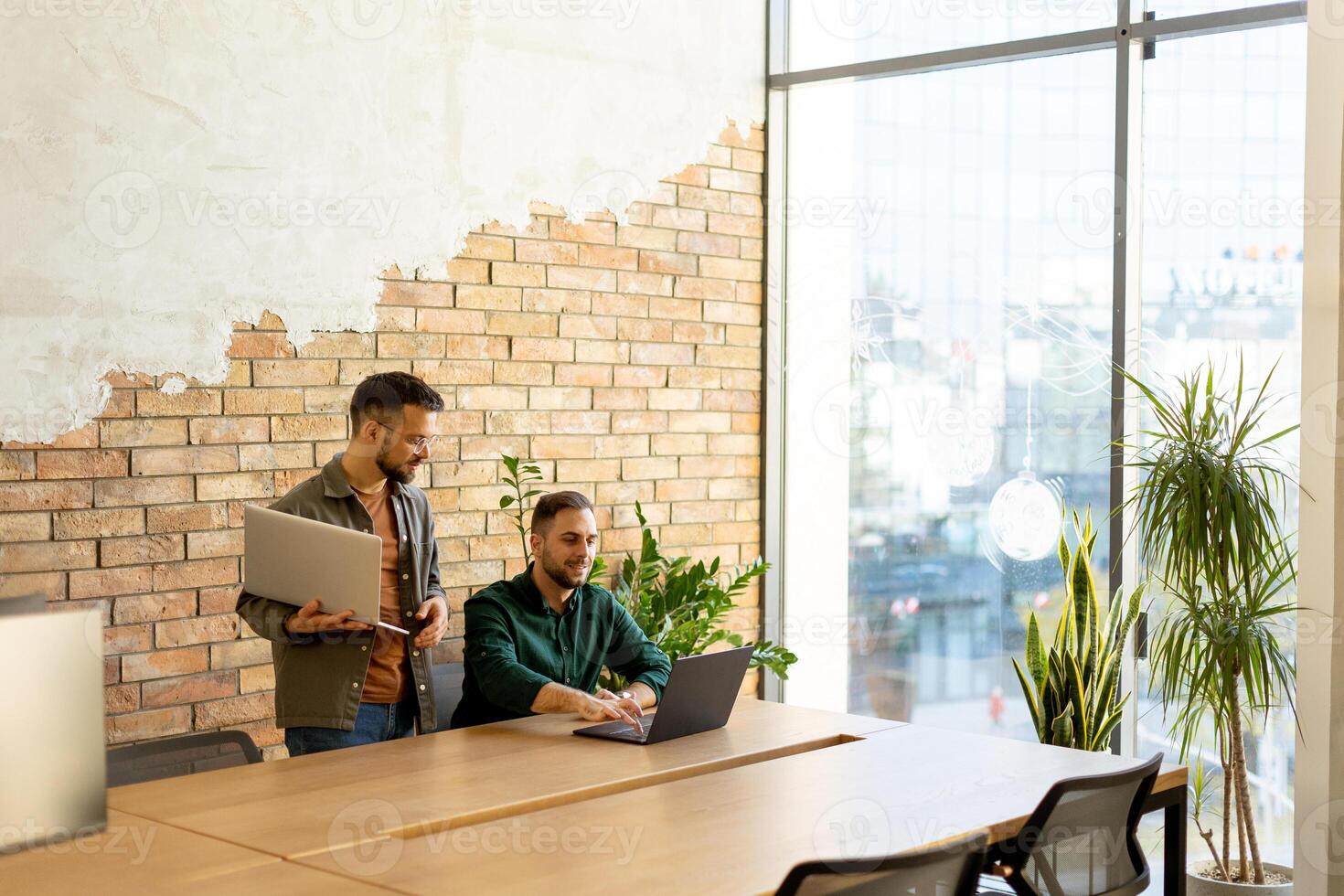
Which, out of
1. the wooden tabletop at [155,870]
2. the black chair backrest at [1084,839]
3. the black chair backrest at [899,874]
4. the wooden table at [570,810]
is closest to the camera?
the black chair backrest at [899,874]

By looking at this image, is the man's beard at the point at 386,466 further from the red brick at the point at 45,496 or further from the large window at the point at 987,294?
the large window at the point at 987,294

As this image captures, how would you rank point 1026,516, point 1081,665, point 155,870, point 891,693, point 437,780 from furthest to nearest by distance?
point 891,693 → point 1026,516 → point 1081,665 → point 437,780 → point 155,870

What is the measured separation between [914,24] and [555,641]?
9.63 feet

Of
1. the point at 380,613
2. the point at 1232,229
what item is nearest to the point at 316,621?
the point at 380,613

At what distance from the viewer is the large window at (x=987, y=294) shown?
185 inches

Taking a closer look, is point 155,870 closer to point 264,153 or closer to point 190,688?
point 190,688

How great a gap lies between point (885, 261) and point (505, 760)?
301 centimetres

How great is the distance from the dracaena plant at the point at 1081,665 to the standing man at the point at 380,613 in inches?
79.0

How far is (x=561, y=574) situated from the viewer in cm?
398

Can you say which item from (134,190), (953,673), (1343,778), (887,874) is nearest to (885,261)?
(953,673)

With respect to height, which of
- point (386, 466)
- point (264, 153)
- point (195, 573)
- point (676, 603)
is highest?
point (264, 153)

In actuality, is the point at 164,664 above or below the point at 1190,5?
below

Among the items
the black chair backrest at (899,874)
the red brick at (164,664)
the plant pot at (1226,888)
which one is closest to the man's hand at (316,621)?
the red brick at (164,664)

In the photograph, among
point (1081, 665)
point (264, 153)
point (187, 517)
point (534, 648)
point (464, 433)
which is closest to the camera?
point (534, 648)
